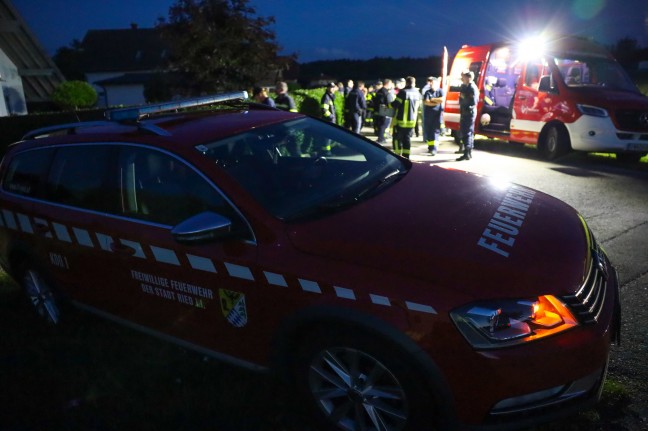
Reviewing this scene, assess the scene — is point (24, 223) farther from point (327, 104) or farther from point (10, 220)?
point (327, 104)

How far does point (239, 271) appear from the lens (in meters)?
2.37

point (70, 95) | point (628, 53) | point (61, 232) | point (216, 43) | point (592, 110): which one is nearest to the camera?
point (61, 232)

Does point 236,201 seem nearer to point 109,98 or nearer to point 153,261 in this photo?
point 153,261

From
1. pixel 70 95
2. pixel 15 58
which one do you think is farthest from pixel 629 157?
pixel 70 95

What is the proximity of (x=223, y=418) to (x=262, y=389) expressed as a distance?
1.01ft

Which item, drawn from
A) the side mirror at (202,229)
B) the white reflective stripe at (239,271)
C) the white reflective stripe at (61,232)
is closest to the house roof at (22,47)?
the white reflective stripe at (61,232)

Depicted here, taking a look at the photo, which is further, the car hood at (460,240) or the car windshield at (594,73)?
the car windshield at (594,73)

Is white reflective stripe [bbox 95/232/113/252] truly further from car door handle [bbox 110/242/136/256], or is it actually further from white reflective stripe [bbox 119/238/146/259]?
white reflective stripe [bbox 119/238/146/259]

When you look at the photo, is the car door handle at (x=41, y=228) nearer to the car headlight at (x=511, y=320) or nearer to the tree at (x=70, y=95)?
the car headlight at (x=511, y=320)

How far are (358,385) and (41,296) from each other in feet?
9.14

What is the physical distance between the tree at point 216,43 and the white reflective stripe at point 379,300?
14830 mm

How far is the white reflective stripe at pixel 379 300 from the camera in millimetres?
2008

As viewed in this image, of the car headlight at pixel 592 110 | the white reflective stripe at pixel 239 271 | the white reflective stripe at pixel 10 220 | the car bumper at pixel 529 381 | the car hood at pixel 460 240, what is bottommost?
the car headlight at pixel 592 110

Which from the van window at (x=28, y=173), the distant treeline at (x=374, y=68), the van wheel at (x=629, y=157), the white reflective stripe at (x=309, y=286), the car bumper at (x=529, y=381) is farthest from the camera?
the distant treeline at (x=374, y=68)
